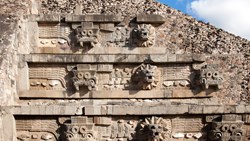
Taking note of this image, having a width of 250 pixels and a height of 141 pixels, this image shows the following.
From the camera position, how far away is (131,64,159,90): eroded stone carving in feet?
41.6

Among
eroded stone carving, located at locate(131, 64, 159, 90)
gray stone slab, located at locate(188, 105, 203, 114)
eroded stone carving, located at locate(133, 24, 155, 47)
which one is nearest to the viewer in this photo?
gray stone slab, located at locate(188, 105, 203, 114)

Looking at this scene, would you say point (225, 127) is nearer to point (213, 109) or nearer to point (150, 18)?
point (213, 109)

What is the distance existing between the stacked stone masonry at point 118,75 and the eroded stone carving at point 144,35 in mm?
32

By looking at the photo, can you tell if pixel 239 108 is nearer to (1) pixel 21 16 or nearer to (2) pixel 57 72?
(2) pixel 57 72

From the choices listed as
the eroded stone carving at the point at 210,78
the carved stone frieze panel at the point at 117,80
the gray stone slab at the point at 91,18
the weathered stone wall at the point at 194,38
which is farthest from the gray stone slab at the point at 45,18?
the eroded stone carving at the point at 210,78

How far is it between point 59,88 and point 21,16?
1.92m

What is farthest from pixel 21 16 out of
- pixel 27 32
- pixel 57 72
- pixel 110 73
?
pixel 110 73

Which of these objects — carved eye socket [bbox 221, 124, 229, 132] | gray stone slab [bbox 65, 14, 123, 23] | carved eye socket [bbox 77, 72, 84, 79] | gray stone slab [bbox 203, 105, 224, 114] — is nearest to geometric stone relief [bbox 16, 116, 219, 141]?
gray stone slab [bbox 203, 105, 224, 114]

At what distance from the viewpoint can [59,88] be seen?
12.9 meters

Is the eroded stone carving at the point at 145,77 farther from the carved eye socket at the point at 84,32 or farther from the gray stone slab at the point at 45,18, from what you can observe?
the gray stone slab at the point at 45,18

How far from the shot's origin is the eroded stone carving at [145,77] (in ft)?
41.6

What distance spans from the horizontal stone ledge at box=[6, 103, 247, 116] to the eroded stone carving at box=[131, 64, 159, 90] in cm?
64

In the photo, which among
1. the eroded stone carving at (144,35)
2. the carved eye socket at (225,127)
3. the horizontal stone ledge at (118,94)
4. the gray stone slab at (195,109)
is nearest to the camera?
the carved eye socket at (225,127)

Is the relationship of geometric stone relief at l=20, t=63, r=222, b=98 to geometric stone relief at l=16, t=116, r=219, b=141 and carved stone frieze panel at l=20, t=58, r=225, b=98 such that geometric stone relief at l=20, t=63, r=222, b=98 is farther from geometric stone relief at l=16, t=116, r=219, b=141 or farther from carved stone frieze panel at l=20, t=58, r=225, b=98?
geometric stone relief at l=16, t=116, r=219, b=141
